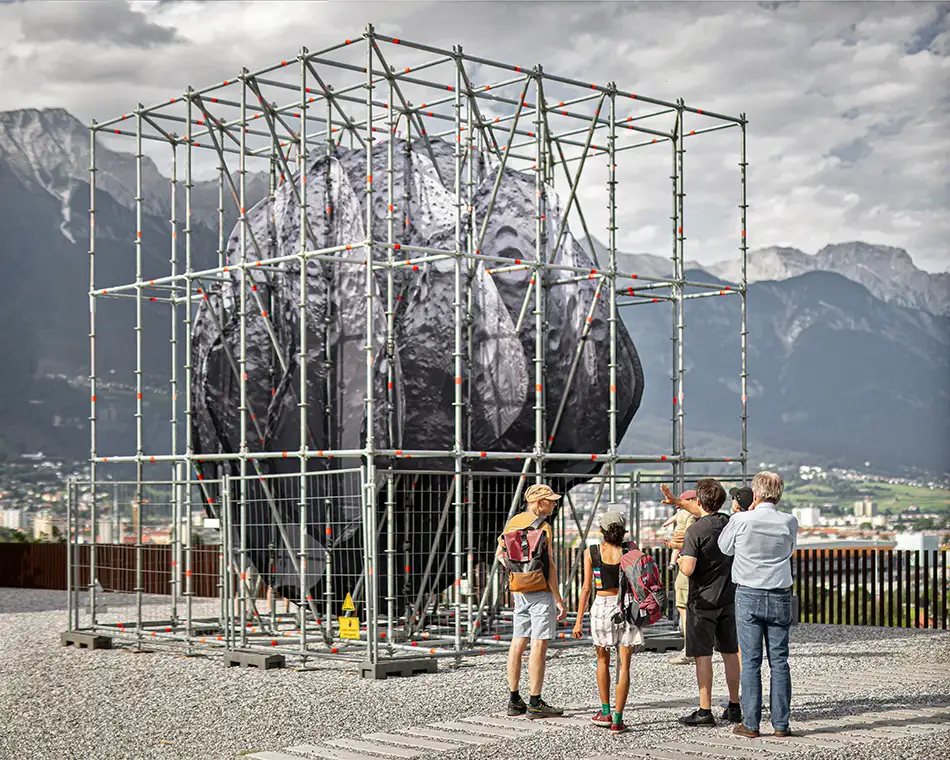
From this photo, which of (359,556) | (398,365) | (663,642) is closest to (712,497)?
(663,642)

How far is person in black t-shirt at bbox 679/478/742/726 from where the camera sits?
35.7ft

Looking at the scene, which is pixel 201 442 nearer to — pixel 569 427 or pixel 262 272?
pixel 262 272

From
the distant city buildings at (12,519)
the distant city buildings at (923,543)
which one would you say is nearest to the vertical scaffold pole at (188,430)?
the distant city buildings at (923,543)

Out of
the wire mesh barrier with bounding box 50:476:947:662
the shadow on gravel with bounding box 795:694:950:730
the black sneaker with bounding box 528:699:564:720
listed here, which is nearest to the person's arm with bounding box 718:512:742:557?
the shadow on gravel with bounding box 795:694:950:730

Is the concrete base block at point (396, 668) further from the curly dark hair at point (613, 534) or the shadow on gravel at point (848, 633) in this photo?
the shadow on gravel at point (848, 633)

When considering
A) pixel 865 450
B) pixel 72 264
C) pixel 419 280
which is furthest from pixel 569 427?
pixel 865 450

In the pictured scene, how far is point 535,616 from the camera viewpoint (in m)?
11.4

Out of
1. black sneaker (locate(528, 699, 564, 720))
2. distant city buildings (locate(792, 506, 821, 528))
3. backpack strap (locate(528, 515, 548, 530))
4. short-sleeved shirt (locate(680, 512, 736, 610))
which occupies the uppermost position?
backpack strap (locate(528, 515, 548, 530))

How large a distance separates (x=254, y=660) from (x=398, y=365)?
3616mm

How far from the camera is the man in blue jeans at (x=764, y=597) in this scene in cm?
1033

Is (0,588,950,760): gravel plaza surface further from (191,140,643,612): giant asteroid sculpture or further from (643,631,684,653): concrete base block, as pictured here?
(191,140,643,612): giant asteroid sculpture

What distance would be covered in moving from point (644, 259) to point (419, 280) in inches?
6756

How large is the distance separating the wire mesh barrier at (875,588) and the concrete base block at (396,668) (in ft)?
28.9

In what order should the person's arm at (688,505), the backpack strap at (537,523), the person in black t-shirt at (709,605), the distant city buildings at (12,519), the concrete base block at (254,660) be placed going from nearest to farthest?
1. the person in black t-shirt at (709,605)
2. the backpack strap at (537,523)
3. the person's arm at (688,505)
4. the concrete base block at (254,660)
5. the distant city buildings at (12,519)
